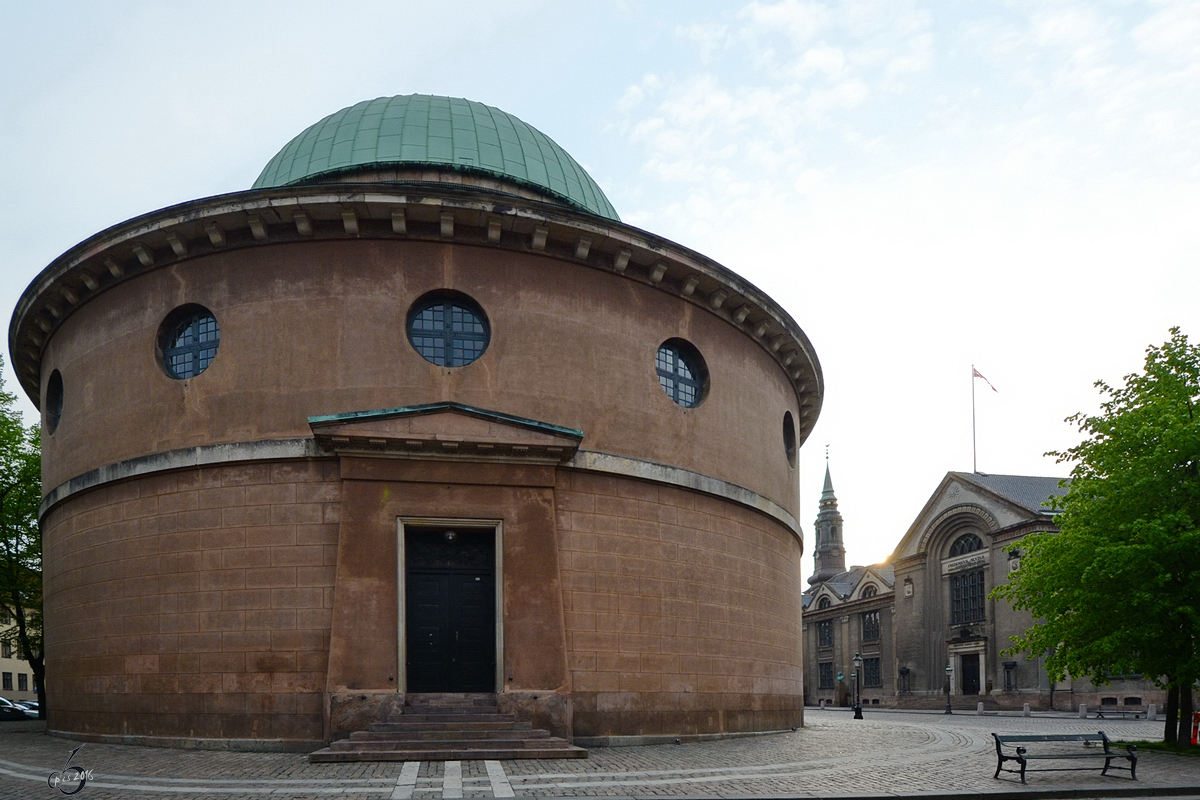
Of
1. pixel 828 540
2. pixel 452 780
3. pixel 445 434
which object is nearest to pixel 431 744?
pixel 452 780

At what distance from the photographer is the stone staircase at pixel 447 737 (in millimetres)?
16391

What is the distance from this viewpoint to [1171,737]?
818 inches

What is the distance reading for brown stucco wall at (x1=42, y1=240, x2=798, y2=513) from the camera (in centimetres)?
1975

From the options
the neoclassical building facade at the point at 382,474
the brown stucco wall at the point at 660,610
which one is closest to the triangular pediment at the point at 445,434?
the neoclassical building facade at the point at 382,474

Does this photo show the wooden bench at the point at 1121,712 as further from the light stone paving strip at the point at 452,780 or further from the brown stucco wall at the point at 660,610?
the light stone paving strip at the point at 452,780

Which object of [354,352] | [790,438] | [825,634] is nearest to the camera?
[354,352]

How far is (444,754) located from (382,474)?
5134 mm

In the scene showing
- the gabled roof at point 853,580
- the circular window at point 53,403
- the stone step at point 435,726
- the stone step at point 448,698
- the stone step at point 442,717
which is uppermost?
the circular window at point 53,403

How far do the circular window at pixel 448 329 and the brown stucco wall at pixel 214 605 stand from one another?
9.59ft

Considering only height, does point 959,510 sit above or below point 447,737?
above

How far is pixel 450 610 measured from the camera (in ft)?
63.2

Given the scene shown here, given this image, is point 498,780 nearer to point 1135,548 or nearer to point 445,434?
point 445,434

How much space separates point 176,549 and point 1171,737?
1972 cm

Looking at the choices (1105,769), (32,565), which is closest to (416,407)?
(1105,769)
